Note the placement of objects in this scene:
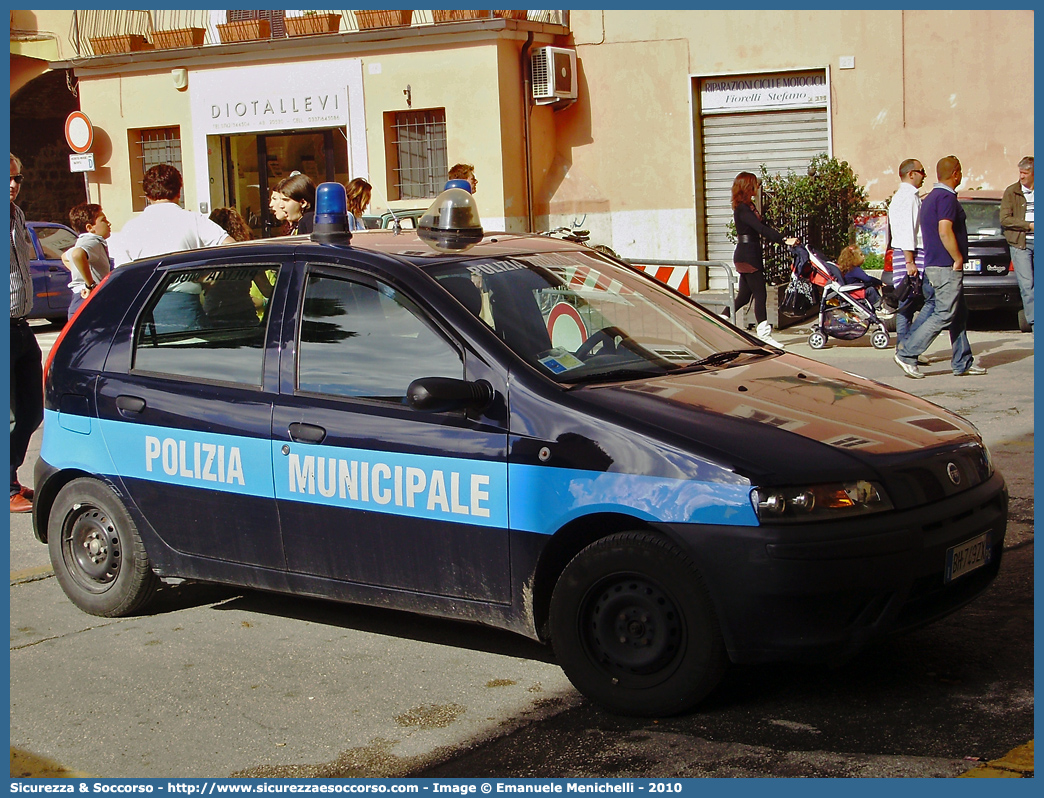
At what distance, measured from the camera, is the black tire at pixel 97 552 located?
531cm

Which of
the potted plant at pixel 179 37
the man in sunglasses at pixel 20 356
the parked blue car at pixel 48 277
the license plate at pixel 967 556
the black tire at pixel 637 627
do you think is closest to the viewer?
the black tire at pixel 637 627

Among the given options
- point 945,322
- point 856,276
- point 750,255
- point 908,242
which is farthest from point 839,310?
point 945,322

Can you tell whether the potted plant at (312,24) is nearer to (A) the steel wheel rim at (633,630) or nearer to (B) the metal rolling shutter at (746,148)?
(B) the metal rolling shutter at (746,148)

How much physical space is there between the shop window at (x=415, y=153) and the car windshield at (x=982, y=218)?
9.42m

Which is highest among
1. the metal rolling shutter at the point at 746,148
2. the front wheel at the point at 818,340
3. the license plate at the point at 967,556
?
the metal rolling shutter at the point at 746,148

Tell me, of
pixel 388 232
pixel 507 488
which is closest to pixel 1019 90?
pixel 388 232

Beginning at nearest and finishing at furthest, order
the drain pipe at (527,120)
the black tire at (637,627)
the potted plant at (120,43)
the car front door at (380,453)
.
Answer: the black tire at (637,627) < the car front door at (380,453) < the drain pipe at (527,120) < the potted plant at (120,43)

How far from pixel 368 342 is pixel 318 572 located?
2.89 feet

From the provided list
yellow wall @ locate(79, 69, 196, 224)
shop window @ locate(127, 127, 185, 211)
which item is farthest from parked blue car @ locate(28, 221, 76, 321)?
shop window @ locate(127, 127, 185, 211)

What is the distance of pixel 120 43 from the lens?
23062 mm

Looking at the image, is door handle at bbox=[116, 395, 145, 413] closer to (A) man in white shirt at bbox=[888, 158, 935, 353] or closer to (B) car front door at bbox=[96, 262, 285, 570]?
(B) car front door at bbox=[96, 262, 285, 570]

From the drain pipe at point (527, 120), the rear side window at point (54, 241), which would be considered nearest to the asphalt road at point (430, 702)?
the rear side window at point (54, 241)

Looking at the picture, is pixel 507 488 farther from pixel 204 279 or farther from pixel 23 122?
pixel 23 122

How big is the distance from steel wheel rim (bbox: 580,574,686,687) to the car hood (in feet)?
1.67
